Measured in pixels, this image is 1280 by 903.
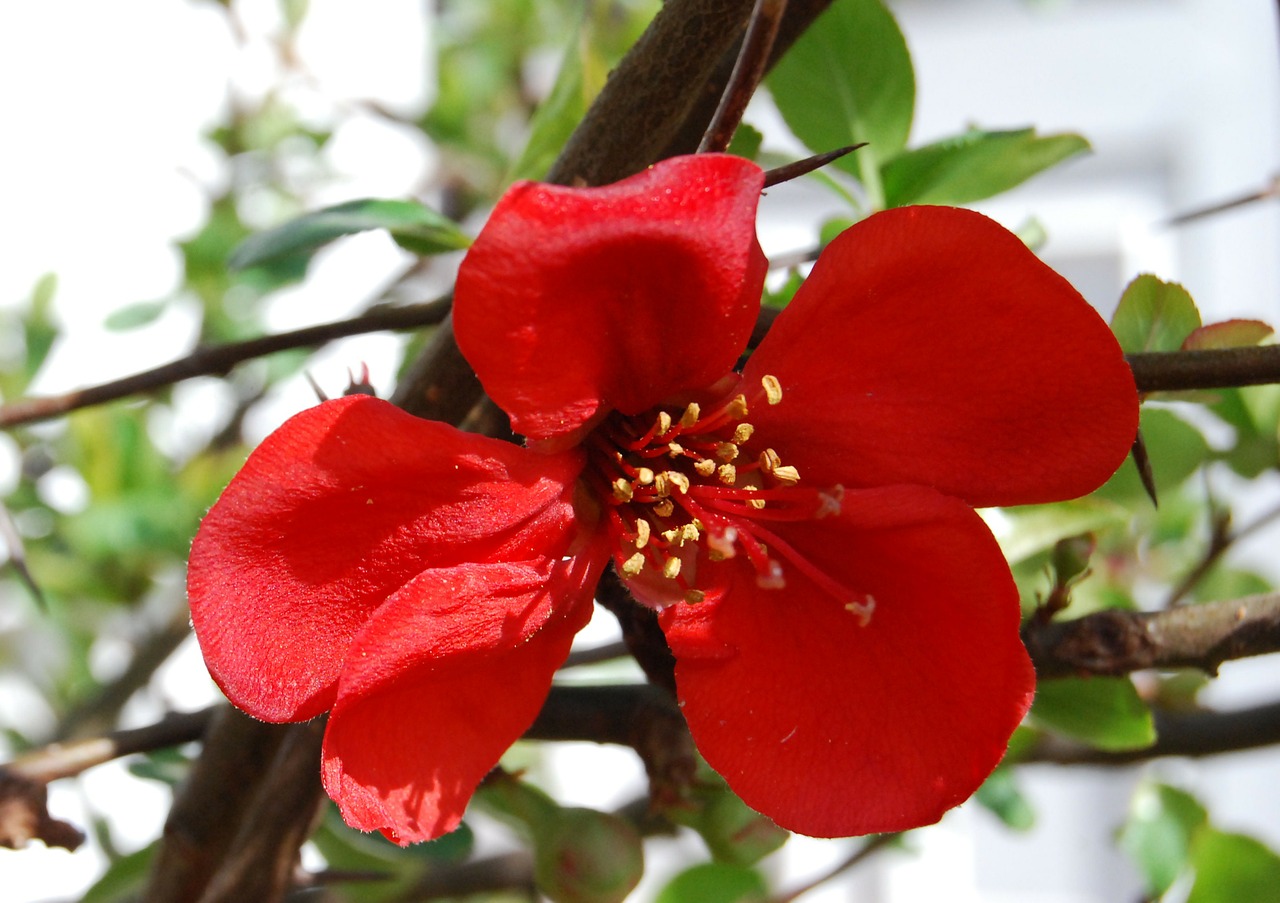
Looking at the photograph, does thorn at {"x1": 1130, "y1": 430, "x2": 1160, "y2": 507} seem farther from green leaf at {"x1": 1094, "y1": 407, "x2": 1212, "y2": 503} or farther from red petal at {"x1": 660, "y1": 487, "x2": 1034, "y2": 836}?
green leaf at {"x1": 1094, "y1": 407, "x2": 1212, "y2": 503}

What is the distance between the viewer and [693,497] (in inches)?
17.5

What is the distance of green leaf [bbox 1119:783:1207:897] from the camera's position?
79 centimetres

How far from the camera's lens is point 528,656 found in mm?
410

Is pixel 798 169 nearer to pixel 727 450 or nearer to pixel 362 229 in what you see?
pixel 727 450

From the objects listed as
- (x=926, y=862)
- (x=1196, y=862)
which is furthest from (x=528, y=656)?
(x=926, y=862)

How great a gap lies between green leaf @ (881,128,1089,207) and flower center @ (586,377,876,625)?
19 cm

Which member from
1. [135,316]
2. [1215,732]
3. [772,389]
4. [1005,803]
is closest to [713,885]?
[1005,803]

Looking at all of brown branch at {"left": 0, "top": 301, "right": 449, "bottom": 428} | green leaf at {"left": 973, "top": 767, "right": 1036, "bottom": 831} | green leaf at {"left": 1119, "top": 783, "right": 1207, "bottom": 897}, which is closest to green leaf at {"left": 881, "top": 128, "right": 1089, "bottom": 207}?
brown branch at {"left": 0, "top": 301, "right": 449, "bottom": 428}

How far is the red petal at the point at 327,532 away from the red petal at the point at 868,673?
0.27 feet

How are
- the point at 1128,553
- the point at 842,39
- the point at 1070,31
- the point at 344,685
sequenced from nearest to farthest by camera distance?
the point at 344,685
the point at 842,39
the point at 1128,553
the point at 1070,31

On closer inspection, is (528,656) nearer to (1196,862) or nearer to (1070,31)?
(1196,862)

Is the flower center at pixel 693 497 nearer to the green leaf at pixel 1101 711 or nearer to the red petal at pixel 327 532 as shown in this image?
the red petal at pixel 327 532

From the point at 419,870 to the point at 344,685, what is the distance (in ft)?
1.63

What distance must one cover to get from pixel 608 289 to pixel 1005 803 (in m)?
0.52
